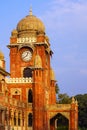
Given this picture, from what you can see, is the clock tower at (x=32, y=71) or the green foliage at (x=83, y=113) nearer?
the clock tower at (x=32, y=71)

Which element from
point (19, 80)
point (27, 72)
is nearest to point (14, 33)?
point (27, 72)

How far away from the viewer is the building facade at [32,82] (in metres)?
55.9

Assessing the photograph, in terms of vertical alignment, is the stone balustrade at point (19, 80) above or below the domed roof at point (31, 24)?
below

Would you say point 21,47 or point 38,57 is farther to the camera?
point 21,47

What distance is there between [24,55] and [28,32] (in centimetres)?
319

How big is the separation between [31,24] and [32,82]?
365 inches

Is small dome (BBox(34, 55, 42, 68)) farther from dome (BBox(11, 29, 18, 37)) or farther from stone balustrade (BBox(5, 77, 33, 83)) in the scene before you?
dome (BBox(11, 29, 18, 37))

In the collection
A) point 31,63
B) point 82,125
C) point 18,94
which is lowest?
point 82,125

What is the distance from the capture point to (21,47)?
2410 inches

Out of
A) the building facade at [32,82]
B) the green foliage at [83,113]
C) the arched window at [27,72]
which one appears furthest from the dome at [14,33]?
the green foliage at [83,113]

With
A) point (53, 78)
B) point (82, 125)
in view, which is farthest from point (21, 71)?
point (82, 125)

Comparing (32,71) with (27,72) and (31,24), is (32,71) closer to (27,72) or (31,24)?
(27,72)

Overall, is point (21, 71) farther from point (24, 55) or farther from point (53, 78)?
point (53, 78)

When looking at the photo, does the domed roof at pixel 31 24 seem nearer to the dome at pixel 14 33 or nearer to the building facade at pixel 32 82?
the building facade at pixel 32 82
